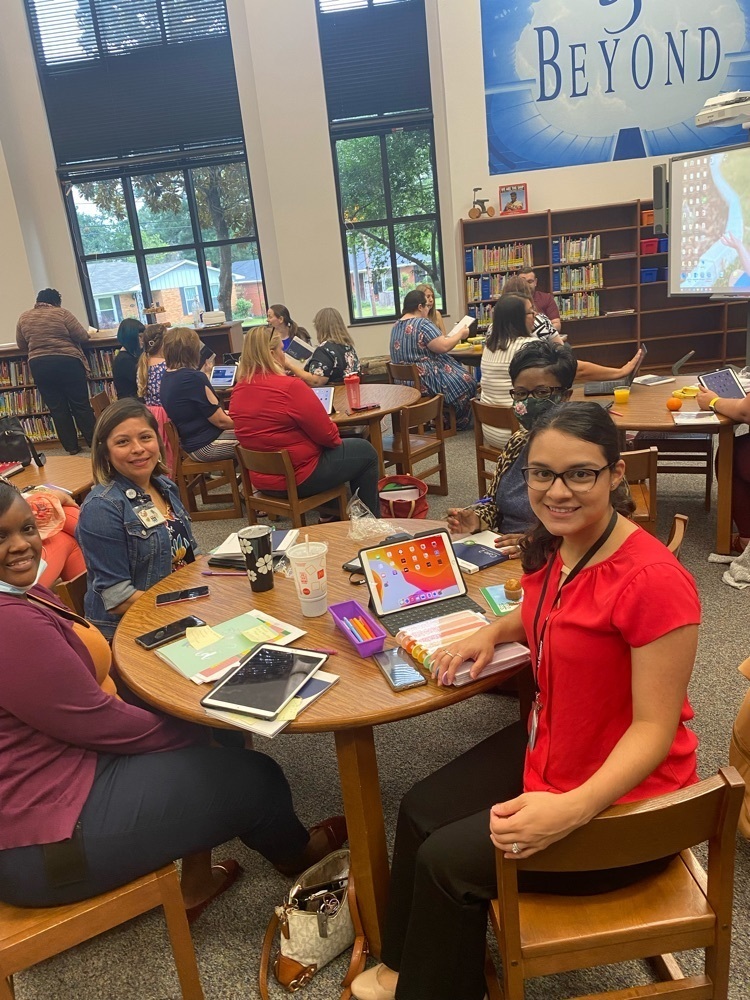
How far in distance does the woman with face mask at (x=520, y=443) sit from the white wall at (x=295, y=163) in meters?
5.53

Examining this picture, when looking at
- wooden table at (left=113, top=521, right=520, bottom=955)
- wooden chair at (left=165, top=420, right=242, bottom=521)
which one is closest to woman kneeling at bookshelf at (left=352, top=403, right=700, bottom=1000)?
wooden table at (left=113, top=521, right=520, bottom=955)

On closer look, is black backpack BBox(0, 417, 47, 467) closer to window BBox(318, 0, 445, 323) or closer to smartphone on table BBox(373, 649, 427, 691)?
smartphone on table BBox(373, 649, 427, 691)

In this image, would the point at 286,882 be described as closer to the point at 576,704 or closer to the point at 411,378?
the point at 576,704

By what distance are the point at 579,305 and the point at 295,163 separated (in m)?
3.41

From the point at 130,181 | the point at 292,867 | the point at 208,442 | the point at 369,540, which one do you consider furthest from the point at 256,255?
the point at 292,867

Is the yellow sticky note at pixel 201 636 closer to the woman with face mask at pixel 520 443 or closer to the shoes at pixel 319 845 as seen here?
the shoes at pixel 319 845

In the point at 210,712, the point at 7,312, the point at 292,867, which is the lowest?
the point at 292,867

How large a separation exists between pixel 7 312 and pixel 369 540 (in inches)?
287

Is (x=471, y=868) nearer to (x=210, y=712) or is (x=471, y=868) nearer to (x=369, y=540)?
(x=210, y=712)

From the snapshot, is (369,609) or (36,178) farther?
(36,178)

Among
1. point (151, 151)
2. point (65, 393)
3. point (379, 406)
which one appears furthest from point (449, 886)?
point (151, 151)

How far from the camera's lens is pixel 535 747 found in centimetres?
134

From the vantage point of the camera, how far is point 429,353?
18.7 ft

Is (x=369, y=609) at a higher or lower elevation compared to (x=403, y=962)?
higher
